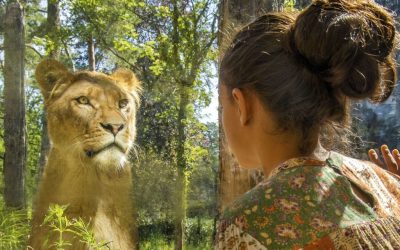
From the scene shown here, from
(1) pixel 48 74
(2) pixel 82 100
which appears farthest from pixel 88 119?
(1) pixel 48 74

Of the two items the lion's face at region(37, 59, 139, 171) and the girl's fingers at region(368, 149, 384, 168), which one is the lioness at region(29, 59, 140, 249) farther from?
the girl's fingers at region(368, 149, 384, 168)

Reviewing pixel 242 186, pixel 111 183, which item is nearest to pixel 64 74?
pixel 111 183

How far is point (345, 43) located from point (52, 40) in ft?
5.70

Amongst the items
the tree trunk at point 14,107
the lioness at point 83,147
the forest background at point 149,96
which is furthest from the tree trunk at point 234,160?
the tree trunk at point 14,107

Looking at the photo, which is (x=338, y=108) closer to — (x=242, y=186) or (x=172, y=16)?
(x=242, y=186)

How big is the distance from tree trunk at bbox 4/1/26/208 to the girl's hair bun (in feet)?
5.10

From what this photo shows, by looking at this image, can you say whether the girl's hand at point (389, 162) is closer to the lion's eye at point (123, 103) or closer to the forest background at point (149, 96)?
the forest background at point (149, 96)

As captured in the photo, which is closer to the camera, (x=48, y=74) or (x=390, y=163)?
(x=390, y=163)

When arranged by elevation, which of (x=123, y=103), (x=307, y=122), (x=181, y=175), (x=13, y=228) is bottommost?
(x=13, y=228)

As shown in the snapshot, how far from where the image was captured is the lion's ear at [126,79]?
5.68ft

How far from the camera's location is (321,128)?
1.88 ft

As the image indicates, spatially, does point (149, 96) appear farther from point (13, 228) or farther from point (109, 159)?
point (13, 228)

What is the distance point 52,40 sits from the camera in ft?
6.78

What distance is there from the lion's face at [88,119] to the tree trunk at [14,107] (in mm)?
350
